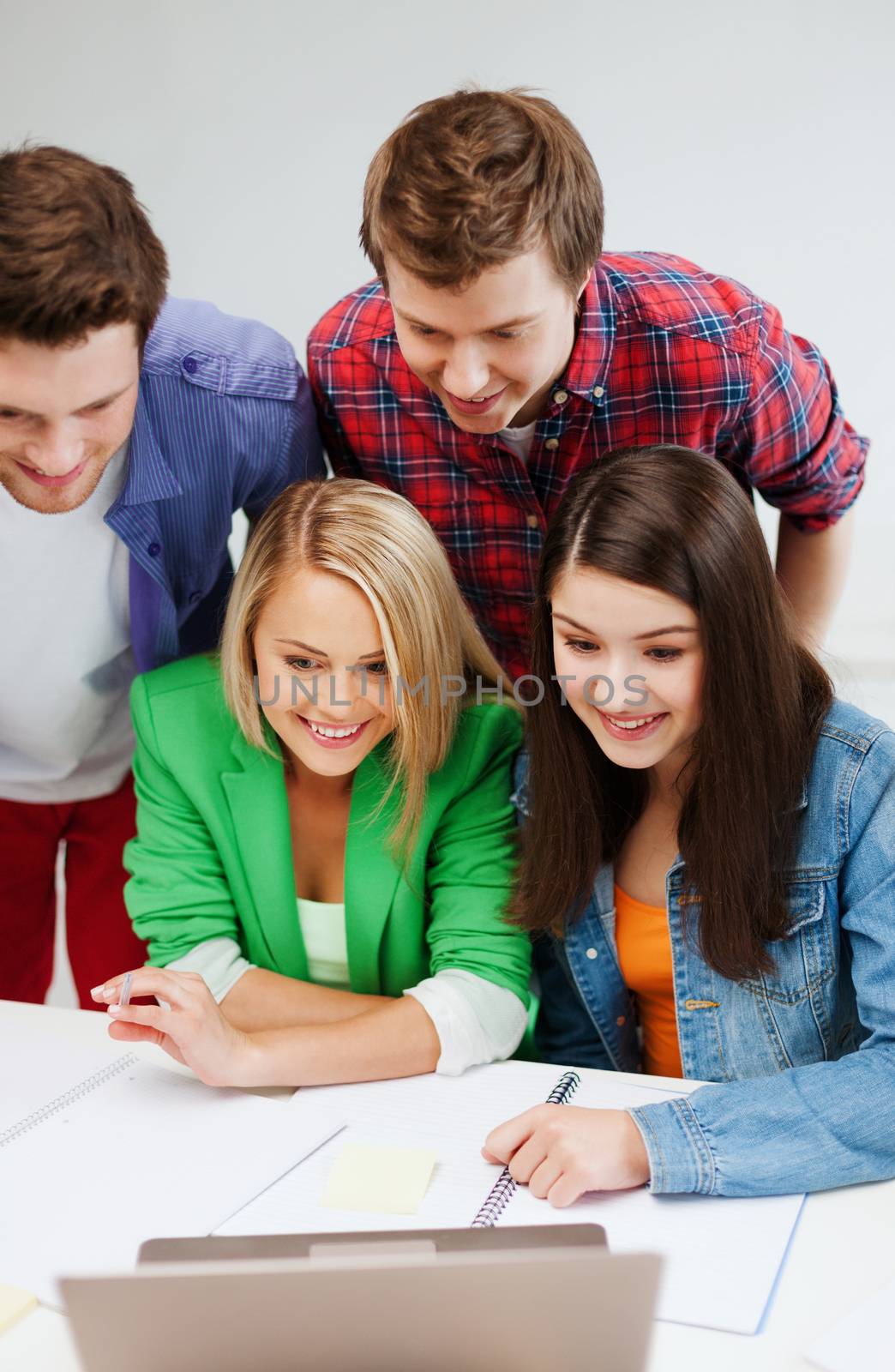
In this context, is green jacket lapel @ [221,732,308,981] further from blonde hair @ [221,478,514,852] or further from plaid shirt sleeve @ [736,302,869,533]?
plaid shirt sleeve @ [736,302,869,533]

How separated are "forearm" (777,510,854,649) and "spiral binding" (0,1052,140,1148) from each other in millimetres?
1175

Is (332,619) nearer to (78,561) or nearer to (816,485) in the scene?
(78,561)

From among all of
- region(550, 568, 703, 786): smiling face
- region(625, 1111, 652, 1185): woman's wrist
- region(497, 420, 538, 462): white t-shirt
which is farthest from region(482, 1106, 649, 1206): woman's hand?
region(497, 420, 538, 462): white t-shirt

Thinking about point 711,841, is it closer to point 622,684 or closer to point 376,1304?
point 622,684

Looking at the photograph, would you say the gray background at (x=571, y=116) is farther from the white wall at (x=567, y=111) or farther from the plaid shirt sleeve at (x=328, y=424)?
the plaid shirt sleeve at (x=328, y=424)

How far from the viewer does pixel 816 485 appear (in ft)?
6.04

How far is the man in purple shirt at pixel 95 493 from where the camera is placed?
127 centimetres

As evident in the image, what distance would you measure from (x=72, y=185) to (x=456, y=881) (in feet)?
2.89

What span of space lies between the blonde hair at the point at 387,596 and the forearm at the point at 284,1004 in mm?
191

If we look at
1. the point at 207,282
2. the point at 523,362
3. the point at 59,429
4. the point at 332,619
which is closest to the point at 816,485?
the point at 523,362

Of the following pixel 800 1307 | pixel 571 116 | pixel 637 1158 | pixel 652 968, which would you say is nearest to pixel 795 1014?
pixel 652 968

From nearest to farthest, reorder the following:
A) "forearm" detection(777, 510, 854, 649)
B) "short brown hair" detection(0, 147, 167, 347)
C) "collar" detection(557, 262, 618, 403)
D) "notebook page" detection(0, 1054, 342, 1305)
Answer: "notebook page" detection(0, 1054, 342, 1305)
"short brown hair" detection(0, 147, 167, 347)
"collar" detection(557, 262, 618, 403)
"forearm" detection(777, 510, 854, 649)

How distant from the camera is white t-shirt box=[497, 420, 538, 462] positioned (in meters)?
1.68

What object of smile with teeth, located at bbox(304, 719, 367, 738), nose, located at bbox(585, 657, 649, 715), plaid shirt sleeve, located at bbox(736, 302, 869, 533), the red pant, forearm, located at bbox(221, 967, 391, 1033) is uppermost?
plaid shirt sleeve, located at bbox(736, 302, 869, 533)
